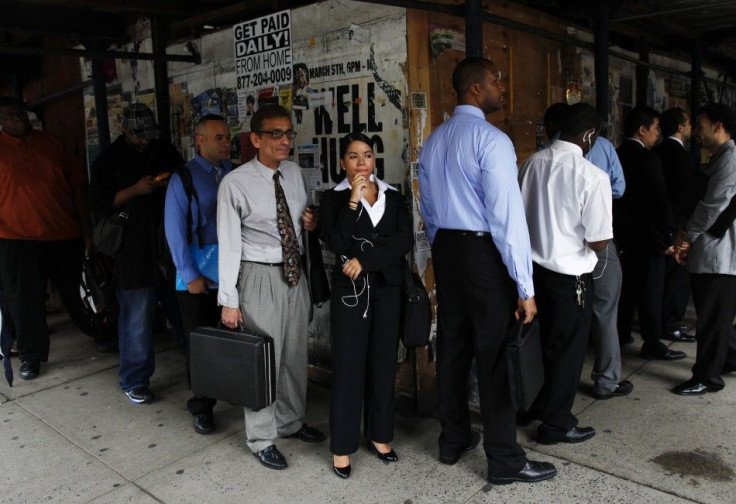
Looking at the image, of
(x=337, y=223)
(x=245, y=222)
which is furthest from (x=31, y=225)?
(x=337, y=223)

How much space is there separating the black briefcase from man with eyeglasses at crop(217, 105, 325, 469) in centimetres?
14

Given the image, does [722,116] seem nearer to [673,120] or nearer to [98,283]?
[673,120]

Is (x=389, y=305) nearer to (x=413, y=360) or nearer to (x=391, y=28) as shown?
(x=413, y=360)

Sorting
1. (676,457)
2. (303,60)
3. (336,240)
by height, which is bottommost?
(676,457)

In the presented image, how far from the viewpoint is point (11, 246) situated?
15.1 feet

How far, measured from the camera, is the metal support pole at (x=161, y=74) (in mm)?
5281

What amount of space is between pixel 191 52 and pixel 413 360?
306 cm

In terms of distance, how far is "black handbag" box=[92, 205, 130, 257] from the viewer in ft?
13.0

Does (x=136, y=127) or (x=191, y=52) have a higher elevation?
(x=191, y=52)

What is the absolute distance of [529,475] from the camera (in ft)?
9.77

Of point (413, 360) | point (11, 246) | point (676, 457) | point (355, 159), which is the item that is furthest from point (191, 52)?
point (676, 457)

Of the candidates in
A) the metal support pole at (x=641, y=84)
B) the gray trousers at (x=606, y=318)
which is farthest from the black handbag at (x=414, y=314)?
the metal support pole at (x=641, y=84)

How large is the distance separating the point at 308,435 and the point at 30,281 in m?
2.62

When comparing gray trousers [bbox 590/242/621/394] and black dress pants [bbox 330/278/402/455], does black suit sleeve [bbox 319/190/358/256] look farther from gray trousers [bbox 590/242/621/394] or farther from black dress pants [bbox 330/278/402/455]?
gray trousers [bbox 590/242/621/394]
